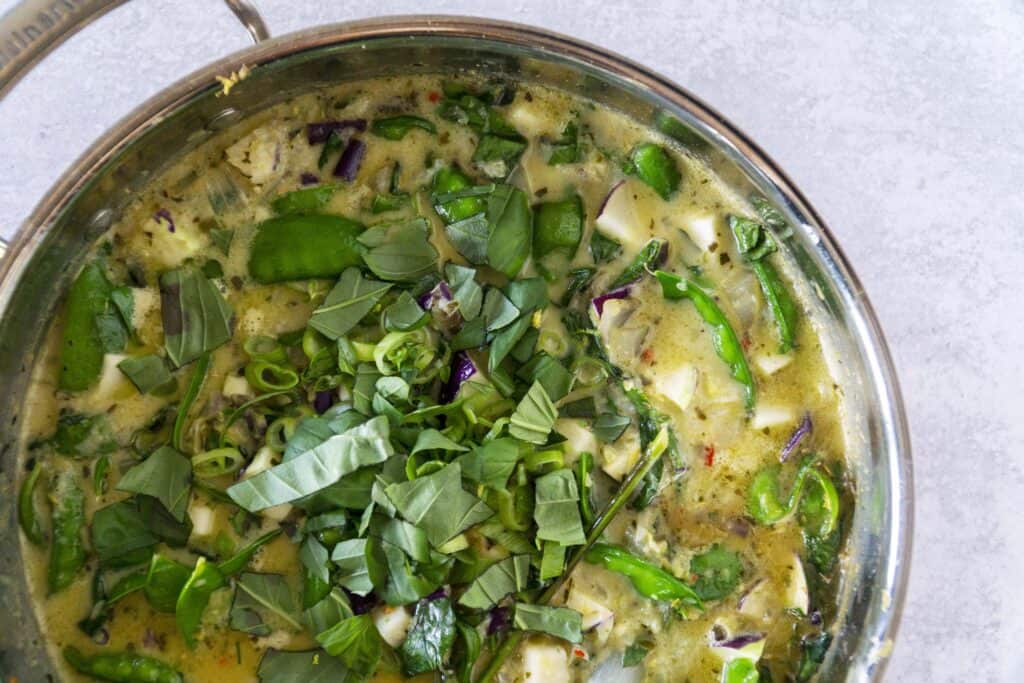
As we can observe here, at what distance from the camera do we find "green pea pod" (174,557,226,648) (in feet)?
6.25

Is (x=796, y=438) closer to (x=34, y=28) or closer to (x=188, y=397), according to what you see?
(x=188, y=397)

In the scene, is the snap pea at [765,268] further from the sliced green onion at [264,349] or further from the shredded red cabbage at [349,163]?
the sliced green onion at [264,349]

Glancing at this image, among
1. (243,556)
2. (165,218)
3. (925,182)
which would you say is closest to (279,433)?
(243,556)

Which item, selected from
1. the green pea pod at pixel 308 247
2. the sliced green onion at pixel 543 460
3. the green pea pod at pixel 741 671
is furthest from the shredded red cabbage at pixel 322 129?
the green pea pod at pixel 741 671

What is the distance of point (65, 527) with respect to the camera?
2.00m

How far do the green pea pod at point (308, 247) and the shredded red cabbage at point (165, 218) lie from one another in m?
0.19

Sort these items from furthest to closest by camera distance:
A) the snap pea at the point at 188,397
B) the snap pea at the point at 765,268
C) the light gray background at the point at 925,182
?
1. the light gray background at the point at 925,182
2. the snap pea at the point at 765,268
3. the snap pea at the point at 188,397

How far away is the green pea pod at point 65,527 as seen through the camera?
1996 millimetres

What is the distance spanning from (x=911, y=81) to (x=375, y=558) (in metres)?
1.57

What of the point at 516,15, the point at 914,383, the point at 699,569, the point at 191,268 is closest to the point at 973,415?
the point at 914,383

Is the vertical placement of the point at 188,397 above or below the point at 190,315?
below

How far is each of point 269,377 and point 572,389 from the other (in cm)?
62

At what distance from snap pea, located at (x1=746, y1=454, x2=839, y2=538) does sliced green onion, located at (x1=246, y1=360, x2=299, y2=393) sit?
980mm

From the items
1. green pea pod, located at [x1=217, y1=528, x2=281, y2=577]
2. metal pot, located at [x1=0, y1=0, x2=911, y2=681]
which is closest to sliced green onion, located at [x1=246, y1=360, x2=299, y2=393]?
green pea pod, located at [x1=217, y1=528, x2=281, y2=577]
